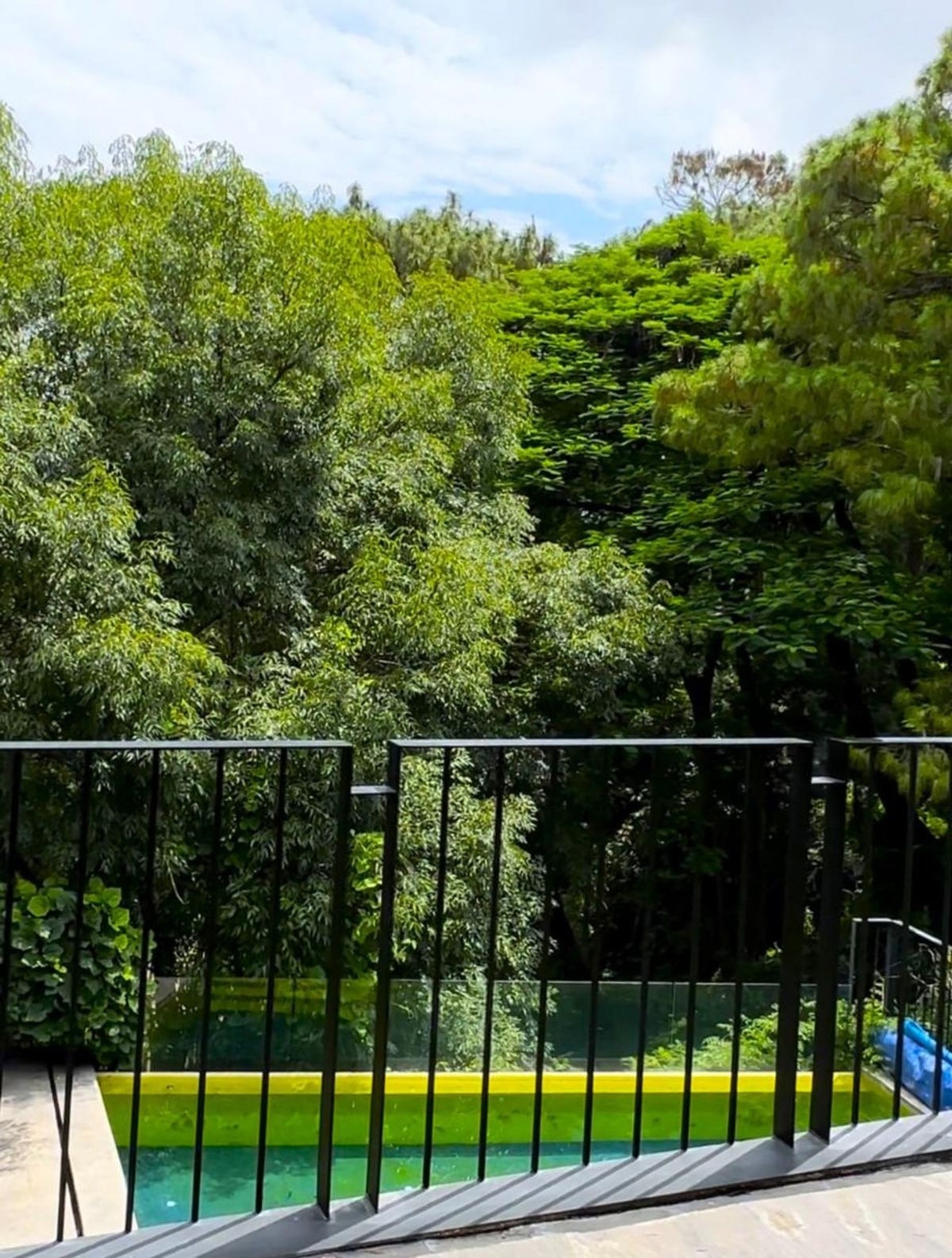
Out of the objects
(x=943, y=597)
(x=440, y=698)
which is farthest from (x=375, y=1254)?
(x=943, y=597)

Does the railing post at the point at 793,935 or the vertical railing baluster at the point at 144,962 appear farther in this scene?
the railing post at the point at 793,935

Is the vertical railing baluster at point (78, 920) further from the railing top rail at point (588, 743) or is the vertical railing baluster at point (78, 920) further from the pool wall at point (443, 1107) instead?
the pool wall at point (443, 1107)

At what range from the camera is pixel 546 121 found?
1066 centimetres

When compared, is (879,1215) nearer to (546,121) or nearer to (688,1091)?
(688,1091)

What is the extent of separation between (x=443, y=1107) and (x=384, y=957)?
263cm

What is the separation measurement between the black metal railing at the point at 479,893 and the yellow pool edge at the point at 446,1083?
6 centimetres

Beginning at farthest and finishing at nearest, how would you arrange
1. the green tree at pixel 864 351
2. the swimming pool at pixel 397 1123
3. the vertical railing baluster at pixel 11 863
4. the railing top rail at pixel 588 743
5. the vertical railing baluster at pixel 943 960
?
the green tree at pixel 864 351 < the swimming pool at pixel 397 1123 < the vertical railing baluster at pixel 943 960 < the railing top rail at pixel 588 743 < the vertical railing baluster at pixel 11 863

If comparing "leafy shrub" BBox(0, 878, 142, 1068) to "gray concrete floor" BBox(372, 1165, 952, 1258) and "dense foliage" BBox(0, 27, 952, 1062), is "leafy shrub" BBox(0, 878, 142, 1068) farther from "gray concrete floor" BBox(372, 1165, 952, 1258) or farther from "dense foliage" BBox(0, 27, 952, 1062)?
"gray concrete floor" BBox(372, 1165, 952, 1258)

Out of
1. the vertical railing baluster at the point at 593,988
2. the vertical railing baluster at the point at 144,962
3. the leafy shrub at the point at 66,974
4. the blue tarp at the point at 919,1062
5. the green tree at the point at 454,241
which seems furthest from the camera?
the green tree at the point at 454,241

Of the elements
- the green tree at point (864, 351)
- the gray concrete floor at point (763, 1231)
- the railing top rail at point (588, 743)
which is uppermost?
the green tree at point (864, 351)

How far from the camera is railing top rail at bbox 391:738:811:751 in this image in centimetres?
163

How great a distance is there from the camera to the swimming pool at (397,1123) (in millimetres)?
2873

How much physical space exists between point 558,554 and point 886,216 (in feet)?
9.78

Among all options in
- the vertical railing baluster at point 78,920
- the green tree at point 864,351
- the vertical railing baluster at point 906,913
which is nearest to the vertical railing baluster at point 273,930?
the vertical railing baluster at point 78,920
